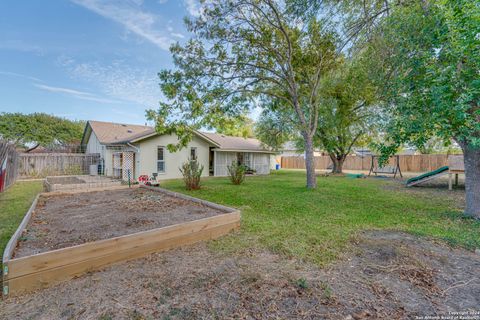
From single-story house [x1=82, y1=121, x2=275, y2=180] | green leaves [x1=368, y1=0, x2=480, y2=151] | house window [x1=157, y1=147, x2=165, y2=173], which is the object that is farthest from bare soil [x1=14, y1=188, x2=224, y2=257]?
house window [x1=157, y1=147, x2=165, y2=173]

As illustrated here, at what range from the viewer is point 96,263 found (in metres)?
2.90

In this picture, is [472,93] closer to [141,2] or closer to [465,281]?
[465,281]

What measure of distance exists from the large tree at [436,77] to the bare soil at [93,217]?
4.67m

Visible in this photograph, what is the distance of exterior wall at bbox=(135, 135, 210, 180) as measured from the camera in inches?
522

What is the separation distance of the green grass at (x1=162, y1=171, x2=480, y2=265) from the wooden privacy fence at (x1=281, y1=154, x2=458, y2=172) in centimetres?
1832

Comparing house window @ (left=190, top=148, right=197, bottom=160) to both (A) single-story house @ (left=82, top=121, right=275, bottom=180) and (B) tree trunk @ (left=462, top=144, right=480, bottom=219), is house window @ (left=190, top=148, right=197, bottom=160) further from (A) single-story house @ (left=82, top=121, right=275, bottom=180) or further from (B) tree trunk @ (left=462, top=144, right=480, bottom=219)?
(B) tree trunk @ (left=462, top=144, right=480, bottom=219)

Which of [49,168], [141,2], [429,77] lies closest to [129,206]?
[429,77]

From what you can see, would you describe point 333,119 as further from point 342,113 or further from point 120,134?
point 120,134

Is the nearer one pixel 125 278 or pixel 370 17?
pixel 125 278

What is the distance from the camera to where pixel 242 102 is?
10414 mm

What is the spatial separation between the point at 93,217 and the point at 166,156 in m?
9.70

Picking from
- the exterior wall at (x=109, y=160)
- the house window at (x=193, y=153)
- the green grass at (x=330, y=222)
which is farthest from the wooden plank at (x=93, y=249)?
the exterior wall at (x=109, y=160)

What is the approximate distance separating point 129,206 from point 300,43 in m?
9.05

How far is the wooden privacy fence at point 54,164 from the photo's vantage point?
47.3 ft
